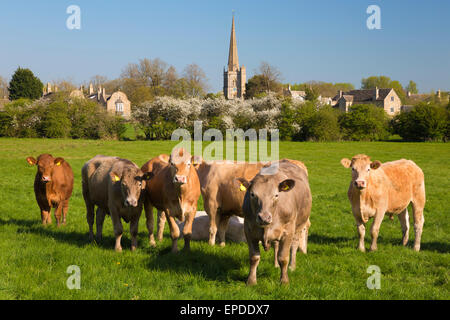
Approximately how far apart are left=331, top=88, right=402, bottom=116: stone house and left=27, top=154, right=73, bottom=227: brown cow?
81100mm

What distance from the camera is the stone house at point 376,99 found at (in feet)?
285

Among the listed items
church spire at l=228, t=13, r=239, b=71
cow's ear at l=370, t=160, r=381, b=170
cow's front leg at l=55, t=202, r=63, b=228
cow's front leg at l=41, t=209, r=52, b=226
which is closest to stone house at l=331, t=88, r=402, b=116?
church spire at l=228, t=13, r=239, b=71

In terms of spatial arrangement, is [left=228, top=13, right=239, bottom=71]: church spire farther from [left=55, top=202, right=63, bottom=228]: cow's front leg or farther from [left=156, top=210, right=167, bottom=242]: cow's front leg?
[left=156, top=210, right=167, bottom=242]: cow's front leg

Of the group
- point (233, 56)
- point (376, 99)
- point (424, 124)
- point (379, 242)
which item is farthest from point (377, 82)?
point (379, 242)

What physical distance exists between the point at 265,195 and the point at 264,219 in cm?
38

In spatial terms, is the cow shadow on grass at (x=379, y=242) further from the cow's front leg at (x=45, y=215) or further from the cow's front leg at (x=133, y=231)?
the cow's front leg at (x=45, y=215)

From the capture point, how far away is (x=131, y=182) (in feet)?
24.0

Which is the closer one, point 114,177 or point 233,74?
point 114,177

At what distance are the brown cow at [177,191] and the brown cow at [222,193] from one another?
57cm

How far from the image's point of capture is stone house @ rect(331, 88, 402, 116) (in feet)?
285

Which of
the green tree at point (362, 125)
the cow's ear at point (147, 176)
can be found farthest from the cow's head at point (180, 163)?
the green tree at point (362, 125)

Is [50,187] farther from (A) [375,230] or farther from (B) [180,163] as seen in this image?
(A) [375,230]

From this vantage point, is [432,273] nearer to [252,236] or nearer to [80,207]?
[252,236]
